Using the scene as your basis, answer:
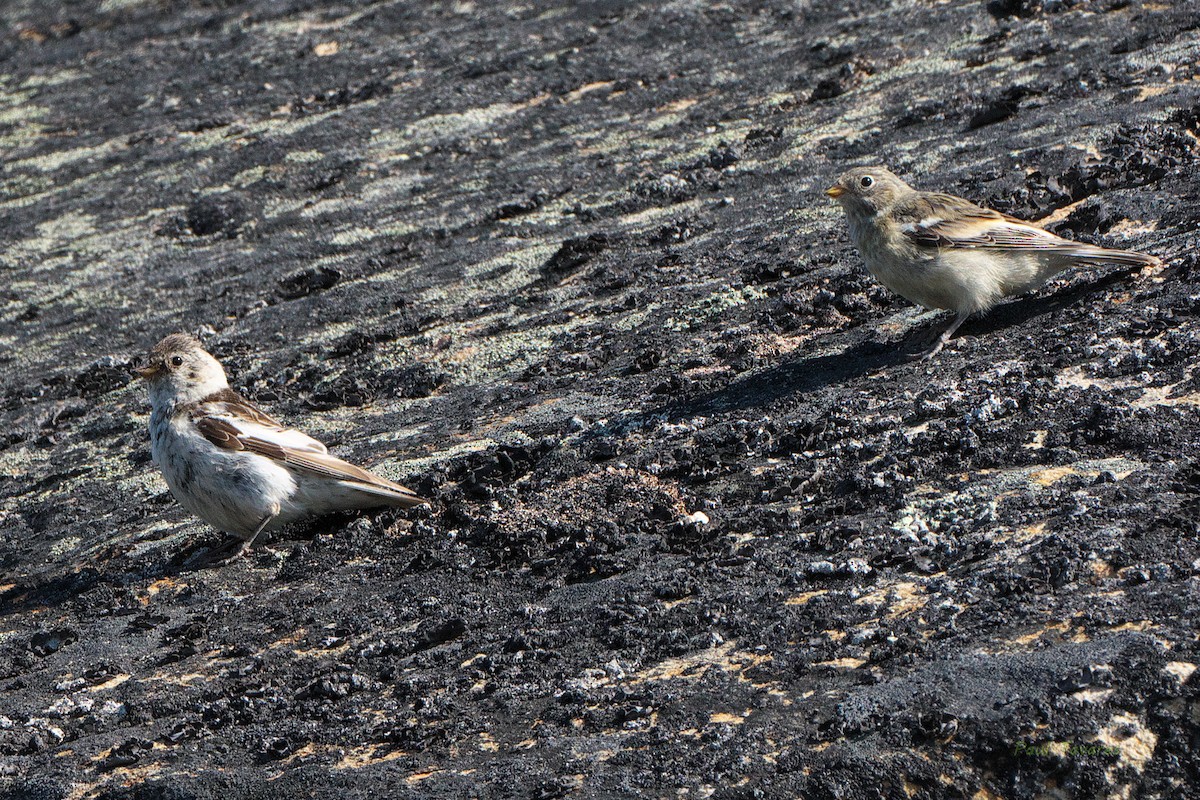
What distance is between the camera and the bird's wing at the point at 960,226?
5.66 meters

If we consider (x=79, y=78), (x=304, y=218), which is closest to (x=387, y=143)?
(x=304, y=218)

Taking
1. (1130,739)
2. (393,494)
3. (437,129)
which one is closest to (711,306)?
(393,494)

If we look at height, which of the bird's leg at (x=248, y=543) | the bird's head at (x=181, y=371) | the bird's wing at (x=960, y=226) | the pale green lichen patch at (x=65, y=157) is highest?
the pale green lichen patch at (x=65, y=157)

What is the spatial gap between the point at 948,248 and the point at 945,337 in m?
0.64

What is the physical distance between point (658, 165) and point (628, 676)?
4.76 metres

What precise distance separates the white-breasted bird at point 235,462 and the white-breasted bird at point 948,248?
2557mm

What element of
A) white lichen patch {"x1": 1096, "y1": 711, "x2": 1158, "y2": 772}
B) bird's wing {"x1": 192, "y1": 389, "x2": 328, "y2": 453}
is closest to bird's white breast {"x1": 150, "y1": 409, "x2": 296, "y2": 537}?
bird's wing {"x1": 192, "y1": 389, "x2": 328, "y2": 453}

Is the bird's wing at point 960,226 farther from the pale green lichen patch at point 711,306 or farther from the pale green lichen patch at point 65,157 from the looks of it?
the pale green lichen patch at point 65,157

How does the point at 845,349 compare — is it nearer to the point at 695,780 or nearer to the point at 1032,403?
the point at 1032,403

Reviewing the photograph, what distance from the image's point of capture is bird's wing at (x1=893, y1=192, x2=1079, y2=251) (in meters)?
5.66

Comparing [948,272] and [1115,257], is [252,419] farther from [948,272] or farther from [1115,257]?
[1115,257]

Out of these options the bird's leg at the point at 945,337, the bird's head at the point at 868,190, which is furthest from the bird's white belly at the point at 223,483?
the bird's head at the point at 868,190

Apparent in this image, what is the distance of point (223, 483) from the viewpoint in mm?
5805

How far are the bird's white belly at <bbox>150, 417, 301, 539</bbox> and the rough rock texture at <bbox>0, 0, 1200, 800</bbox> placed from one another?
0.18 meters
